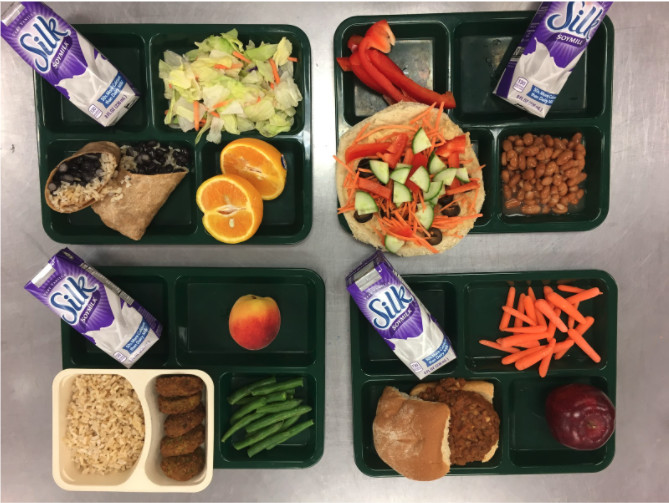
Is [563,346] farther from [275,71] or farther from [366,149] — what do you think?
[275,71]

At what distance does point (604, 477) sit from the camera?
257 cm

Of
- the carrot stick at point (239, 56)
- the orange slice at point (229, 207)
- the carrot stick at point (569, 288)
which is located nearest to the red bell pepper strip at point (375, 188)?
the orange slice at point (229, 207)

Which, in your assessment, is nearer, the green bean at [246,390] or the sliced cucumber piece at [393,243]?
the sliced cucumber piece at [393,243]

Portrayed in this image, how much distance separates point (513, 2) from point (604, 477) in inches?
101

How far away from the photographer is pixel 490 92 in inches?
94.6

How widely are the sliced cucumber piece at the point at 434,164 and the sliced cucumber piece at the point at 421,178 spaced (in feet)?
0.19

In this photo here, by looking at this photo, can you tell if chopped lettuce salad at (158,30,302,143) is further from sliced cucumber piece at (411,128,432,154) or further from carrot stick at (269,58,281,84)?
sliced cucumber piece at (411,128,432,154)

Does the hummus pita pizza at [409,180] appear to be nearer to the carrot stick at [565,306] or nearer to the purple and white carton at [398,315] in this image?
the purple and white carton at [398,315]

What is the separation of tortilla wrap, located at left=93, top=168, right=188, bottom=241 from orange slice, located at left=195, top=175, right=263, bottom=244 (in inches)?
10.0

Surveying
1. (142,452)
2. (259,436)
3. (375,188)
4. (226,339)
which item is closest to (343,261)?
(375,188)

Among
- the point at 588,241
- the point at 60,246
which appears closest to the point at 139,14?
the point at 60,246

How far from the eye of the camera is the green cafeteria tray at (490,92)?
225 cm

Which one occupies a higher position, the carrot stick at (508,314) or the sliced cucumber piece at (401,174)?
the sliced cucumber piece at (401,174)

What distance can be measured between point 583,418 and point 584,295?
588mm
